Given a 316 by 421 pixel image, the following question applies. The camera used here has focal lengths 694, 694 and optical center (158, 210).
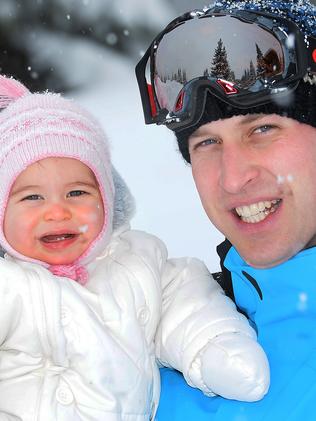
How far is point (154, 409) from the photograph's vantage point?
7.52 ft

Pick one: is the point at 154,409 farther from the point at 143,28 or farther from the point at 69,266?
the point at 143,28

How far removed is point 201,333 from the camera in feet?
7.33

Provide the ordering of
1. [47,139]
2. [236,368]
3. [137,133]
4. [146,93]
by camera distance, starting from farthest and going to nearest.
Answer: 1. [137,133]
2. [146,93]
3. [47,139]
4. [236,368]

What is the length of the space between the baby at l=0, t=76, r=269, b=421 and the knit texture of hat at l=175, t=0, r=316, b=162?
43 centimetres

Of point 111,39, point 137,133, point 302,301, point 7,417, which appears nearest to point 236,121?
point 302,301

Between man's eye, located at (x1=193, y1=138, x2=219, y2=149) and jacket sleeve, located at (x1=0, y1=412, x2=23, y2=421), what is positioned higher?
man's eye, located at (x1=193, y1=138, x2=219, y2=149)

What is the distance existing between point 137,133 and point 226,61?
242 inches

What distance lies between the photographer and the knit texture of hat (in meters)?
2.24

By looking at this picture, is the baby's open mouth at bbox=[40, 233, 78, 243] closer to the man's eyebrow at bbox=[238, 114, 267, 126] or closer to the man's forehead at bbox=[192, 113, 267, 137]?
the man's forehead at bbox=[192, 113, 267, 137]

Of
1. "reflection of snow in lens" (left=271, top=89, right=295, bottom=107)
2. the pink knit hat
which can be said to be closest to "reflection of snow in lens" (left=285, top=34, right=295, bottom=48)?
"reflection of snow in lens" (left=271, top=89, right=295, bottom=107)

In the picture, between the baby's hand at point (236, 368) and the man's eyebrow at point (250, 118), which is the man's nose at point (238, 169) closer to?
the man's eyebrow at point (250, 118)

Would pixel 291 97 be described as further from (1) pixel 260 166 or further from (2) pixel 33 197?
(2) pixel 33 197

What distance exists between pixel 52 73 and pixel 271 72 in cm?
900

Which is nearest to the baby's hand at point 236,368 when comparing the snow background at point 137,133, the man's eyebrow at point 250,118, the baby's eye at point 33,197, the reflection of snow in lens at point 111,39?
the man's eyebrow at point 250,118
